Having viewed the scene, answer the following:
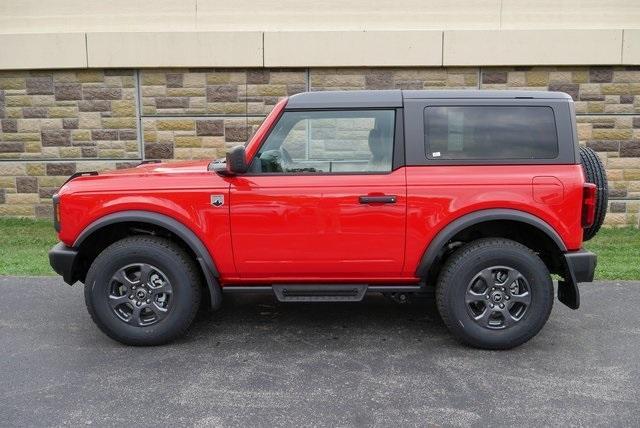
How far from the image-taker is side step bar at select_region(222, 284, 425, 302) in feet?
13.7

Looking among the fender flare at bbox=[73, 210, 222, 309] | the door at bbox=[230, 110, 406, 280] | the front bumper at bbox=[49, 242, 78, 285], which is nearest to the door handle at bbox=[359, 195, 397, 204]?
the door at bbox=[230, 110, 406, 280]

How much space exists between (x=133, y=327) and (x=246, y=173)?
→ 1.39 m

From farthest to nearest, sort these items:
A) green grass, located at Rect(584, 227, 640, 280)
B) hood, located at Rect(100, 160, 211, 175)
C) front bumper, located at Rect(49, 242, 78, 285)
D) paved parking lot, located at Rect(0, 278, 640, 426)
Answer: green grass, located at Rect(584, 227, 640, 280)
hood, located at Rect(100, 160, 211, 175)
front bumper, located at Rect(49, 242, 78, 285)
paved parking lot, located at Rect(0, 278, 640, 426)

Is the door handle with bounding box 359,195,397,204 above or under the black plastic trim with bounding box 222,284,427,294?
above

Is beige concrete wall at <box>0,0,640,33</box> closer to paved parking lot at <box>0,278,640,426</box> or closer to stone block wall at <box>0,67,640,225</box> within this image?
stone block wall at <box>0,67,640,225</box>

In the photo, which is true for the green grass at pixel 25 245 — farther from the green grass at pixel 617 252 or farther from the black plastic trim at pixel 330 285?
the green grass at pixel 617 252

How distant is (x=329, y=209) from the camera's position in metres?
4.04

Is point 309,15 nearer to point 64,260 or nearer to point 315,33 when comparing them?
point 315,33

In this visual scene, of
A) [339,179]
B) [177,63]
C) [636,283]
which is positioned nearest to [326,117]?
[339,179]

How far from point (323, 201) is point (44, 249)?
4872 mm

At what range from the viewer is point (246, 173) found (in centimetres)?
413

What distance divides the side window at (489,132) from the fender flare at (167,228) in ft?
5.76

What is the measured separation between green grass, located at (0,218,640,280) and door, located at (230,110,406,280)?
3.15m

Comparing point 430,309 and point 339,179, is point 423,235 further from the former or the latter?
point 430,309
